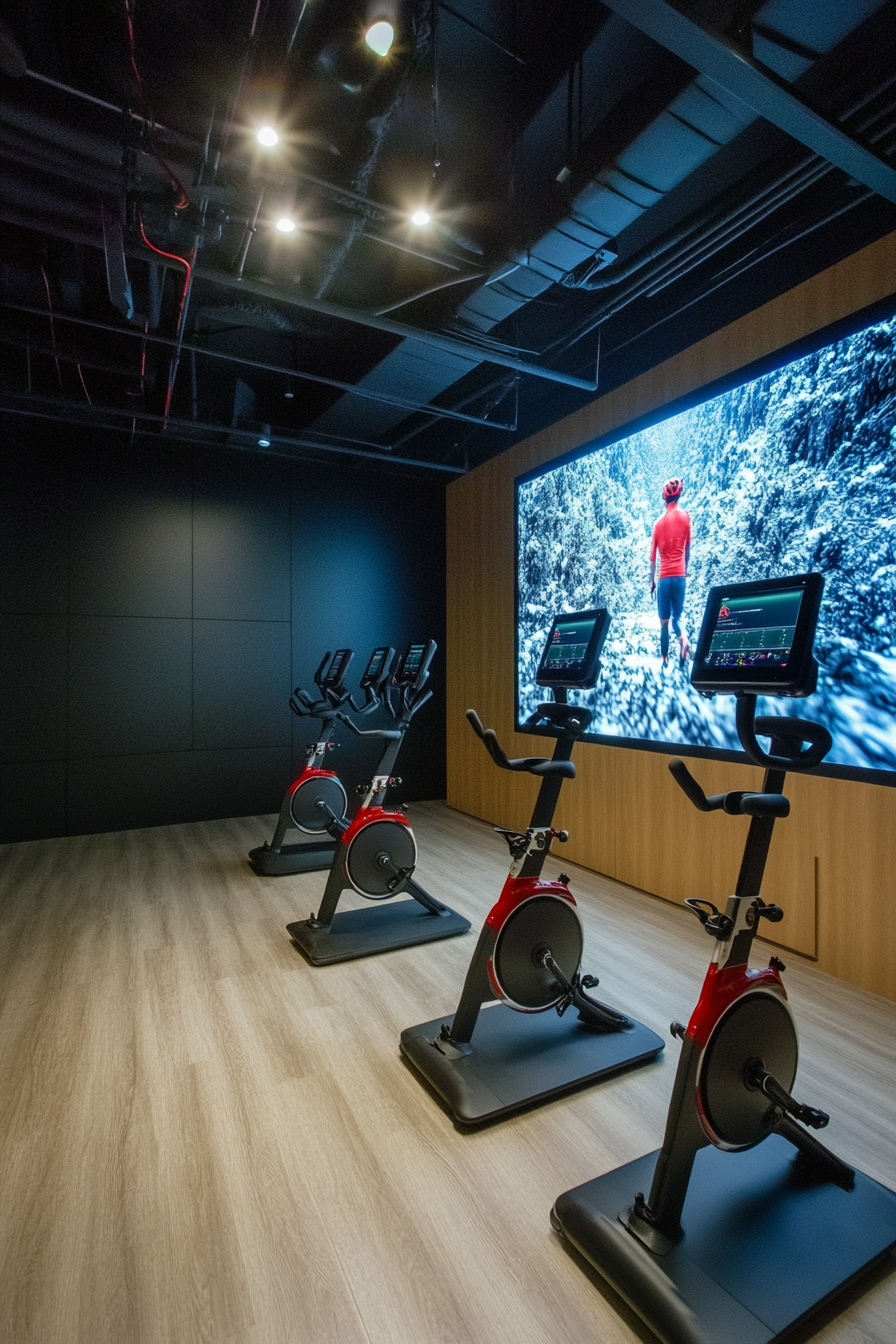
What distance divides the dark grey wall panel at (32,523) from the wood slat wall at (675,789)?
3505 millimetres

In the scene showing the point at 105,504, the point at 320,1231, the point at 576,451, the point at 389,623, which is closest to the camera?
the point at 320,1231

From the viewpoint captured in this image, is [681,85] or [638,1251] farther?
[681,85]

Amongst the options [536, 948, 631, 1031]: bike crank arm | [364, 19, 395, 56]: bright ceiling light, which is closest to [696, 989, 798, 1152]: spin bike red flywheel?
[536, 948, 631, 1031]: bike crank arm

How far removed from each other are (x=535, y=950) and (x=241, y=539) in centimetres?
485

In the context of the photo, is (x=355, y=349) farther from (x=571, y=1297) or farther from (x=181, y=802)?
(x=571, y=1297)

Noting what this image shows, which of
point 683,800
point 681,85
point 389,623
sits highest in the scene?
point 681,85

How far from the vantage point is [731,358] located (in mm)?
3410

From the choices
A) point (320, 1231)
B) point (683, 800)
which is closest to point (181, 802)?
point (683, 800)

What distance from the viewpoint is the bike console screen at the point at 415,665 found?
11.2ft

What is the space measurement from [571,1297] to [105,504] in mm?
5816

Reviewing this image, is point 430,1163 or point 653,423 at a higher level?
point 653,423
